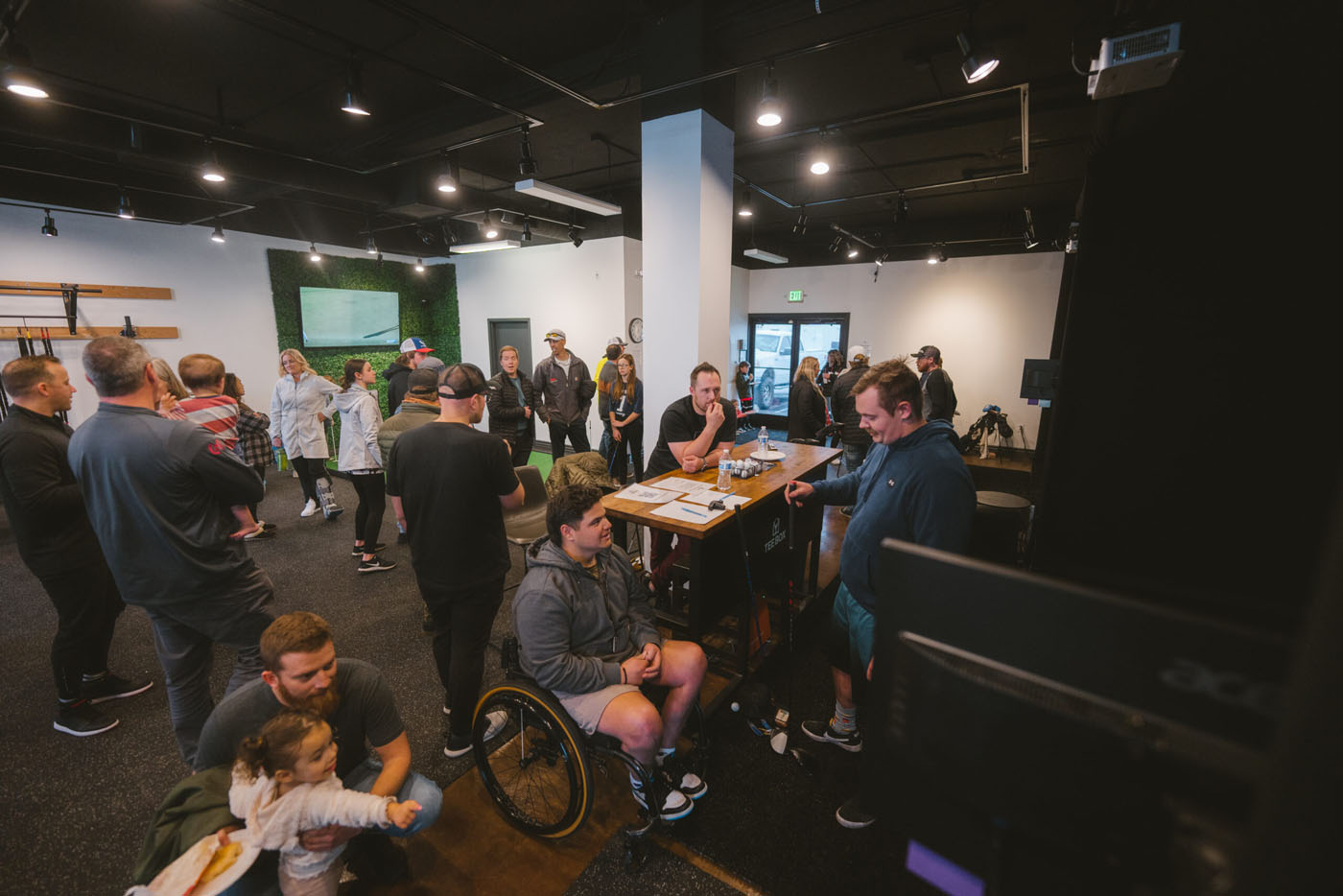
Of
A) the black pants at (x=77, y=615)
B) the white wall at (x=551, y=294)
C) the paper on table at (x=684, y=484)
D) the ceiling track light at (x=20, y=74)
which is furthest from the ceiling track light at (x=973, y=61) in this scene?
the white wall at (x=551, y=294)

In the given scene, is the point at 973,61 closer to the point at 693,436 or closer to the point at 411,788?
the point at 693,436

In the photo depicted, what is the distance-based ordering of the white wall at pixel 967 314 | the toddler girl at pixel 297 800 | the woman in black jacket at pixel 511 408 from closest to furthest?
1. the toddler girl at pixel 297 800
2. the woman in black jacket at pixel 511 408
3. the white wall at pixel 967 314

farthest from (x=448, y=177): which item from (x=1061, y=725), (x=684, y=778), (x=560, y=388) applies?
(x=1061, y=725)

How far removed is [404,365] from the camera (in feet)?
15.7

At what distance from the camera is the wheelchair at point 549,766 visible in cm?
172

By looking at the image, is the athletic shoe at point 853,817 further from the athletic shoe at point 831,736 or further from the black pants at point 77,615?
the black pants at point 77,615

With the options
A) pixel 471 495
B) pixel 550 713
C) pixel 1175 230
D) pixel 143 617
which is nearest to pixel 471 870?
pixel 550 713

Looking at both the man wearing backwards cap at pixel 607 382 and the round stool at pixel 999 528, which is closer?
the round stool at pixel 999 528

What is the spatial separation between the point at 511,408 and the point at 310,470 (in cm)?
206

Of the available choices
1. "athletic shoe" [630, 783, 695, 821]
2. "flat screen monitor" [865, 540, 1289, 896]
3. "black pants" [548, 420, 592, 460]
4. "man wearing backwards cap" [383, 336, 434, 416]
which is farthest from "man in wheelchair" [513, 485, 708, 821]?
"black pants" [548, 420, 592, 460]

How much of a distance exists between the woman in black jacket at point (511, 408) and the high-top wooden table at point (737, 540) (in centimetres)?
252

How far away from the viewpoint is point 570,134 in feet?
16.9

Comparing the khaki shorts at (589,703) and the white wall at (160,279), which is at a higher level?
the white wall at (160,279)

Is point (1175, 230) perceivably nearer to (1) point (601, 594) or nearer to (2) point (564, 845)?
(1) point (601, 594)
